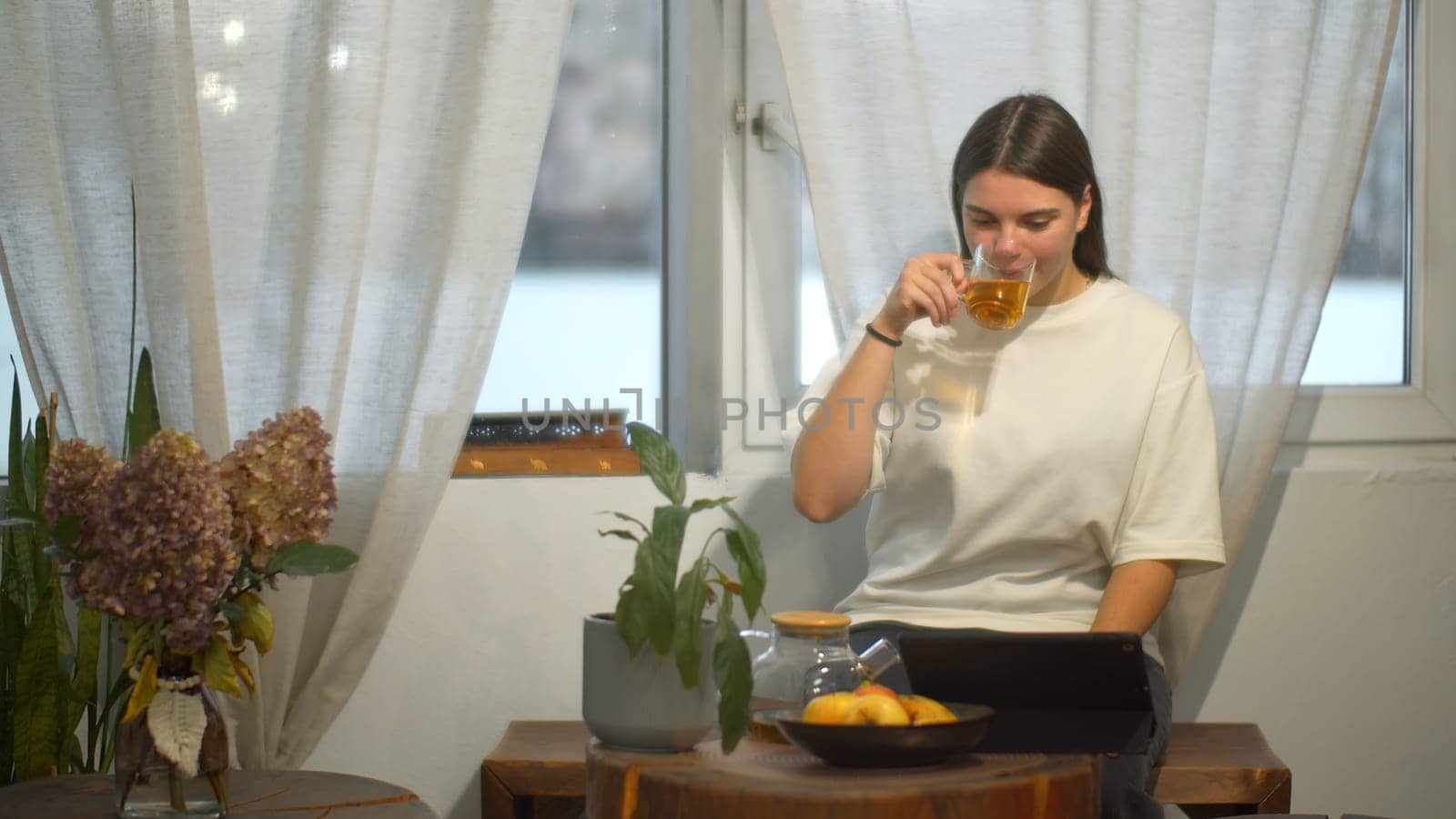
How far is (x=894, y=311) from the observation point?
1.85 meters

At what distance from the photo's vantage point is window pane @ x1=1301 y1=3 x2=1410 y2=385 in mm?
2365

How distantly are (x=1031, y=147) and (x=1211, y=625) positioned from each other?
92 centimetres

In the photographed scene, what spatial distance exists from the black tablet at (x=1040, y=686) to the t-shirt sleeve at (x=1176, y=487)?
1.97 feet

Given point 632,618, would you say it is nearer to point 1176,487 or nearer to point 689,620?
point 689,620

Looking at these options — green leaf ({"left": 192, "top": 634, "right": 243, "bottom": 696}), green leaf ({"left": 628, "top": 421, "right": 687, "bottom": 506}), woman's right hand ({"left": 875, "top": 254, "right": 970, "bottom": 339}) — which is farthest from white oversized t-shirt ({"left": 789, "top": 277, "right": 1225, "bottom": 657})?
green leaf ({"left": 192, "top": 634, "right": 243, "bottom": 696})

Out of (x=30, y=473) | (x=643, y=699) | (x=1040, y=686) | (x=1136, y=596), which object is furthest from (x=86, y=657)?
(x=1136, y=596)

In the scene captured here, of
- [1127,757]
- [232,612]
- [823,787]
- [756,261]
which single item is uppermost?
[756,261]

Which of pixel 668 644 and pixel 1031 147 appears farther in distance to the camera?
pixel 1031 147

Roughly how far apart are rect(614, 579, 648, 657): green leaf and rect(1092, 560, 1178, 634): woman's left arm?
85cm

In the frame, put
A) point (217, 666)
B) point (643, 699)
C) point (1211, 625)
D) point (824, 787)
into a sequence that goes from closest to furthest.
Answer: point (824, 787) → point (643, 699) → point (217, 666) → point (1211, 625)

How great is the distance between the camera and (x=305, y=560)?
1381 mm

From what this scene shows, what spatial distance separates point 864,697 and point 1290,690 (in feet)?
4.50

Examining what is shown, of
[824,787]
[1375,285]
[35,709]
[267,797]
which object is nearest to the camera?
[824,787]

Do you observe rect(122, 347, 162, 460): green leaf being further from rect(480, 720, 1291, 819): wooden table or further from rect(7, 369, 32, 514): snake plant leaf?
rect(480, 720, 1291, 819): wooden table
